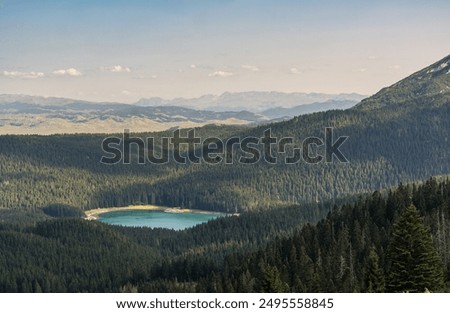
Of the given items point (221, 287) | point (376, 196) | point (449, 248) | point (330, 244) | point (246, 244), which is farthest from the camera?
point (246, 244)

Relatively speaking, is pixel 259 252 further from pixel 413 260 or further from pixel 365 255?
pixel 413 260

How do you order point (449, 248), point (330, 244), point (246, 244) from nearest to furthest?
point (449, 248) < point (330, 244) < point (246, 244)

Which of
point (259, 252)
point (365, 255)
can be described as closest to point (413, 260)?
point (365, 255)

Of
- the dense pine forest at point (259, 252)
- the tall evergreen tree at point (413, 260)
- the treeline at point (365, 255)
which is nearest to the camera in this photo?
the tall evergreen tree at point (413, 260)

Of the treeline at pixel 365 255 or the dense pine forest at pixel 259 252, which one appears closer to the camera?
the treeline at pixel 365 255

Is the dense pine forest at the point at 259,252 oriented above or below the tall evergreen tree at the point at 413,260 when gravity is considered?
below

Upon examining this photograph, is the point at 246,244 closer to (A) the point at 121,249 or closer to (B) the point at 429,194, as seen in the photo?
(A) the point at 121,249
